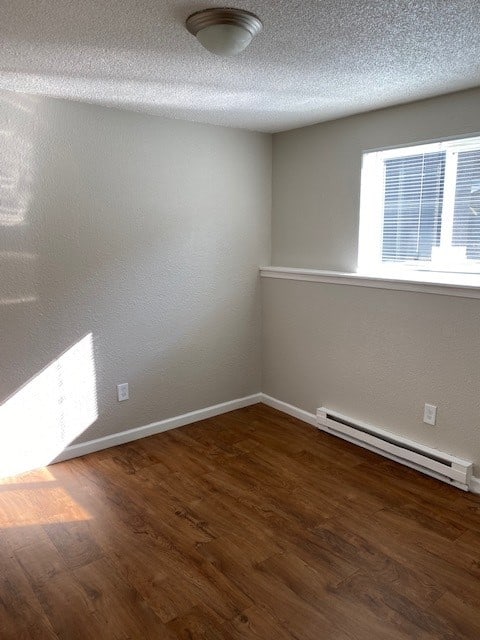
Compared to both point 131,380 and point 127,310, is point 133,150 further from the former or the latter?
point 131,380

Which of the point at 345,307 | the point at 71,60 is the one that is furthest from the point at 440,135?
the point at 71,60

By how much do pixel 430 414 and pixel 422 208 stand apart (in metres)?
1.24

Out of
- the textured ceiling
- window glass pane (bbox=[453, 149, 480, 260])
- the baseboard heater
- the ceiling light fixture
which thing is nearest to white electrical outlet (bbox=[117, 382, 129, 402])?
the baseboard heater

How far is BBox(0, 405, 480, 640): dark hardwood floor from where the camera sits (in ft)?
5.88

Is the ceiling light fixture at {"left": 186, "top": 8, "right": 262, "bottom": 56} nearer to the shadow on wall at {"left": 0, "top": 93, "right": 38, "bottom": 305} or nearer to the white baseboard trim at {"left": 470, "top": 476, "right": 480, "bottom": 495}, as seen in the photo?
the shadow on wall at {"left": 0, "top": 93, "right": 38, "bottom": 305}

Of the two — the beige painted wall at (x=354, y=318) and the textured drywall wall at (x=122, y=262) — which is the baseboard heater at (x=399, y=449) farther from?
the textured drywall wall at (x=122, y=262)

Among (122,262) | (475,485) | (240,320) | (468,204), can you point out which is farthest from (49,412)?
(468,204)

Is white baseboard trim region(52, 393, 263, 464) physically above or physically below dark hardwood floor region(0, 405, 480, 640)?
above

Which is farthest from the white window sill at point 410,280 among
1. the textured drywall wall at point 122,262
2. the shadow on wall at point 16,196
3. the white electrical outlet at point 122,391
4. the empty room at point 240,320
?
the shadow on wall at point 16,196

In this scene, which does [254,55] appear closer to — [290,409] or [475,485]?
[475,485]

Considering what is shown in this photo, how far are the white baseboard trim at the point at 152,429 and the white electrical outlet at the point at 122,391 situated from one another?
0.79 ft

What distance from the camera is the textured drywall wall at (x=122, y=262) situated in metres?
2.72

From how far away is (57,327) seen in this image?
289cm

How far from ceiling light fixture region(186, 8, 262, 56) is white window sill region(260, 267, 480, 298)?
5.30 feet
